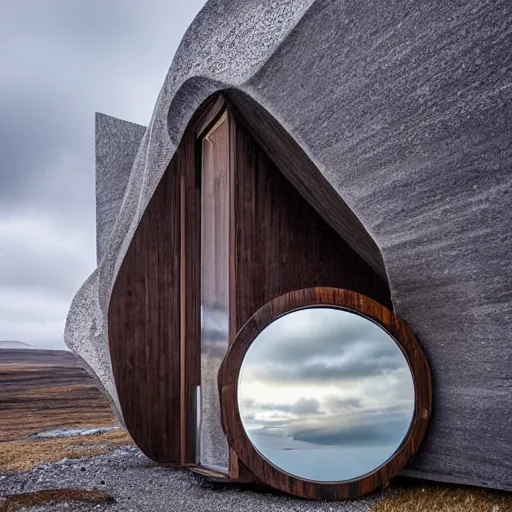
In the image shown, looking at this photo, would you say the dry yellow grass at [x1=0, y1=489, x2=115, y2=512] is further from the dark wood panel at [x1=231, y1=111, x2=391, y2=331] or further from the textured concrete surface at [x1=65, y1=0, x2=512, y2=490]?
the textured concrete surface at [x1=65, y1=0, x2=512, y2=490]

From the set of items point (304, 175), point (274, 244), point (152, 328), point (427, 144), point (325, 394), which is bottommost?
point (325, 394)

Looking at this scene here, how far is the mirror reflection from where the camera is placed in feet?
13.6

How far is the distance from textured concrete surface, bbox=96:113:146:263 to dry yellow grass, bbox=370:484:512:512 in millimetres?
4551

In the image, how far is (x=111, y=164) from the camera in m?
7.50

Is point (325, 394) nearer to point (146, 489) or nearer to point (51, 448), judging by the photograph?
point (146, 489)

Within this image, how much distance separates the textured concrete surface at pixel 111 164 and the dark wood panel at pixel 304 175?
8.52 ft

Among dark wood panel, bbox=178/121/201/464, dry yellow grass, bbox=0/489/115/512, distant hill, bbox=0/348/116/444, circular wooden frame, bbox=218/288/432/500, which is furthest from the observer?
distant hill, bbox=0/348/116/444

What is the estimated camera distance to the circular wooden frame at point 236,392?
163 inches

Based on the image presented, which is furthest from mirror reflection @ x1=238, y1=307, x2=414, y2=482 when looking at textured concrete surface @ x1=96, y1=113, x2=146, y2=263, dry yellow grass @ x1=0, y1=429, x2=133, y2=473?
textured concrete surface @ x1=96, y1=113, x2=146, y2=263

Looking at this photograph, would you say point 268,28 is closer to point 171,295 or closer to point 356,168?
point 356,168

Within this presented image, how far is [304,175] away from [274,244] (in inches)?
24.3

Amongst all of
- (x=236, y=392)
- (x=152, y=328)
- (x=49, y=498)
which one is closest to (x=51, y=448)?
(x=152, y=328)

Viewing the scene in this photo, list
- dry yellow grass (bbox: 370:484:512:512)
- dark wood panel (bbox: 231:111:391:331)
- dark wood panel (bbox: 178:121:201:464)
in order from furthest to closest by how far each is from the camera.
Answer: dark wood panel (bbox: 178:121:201:464), dark wood panel (bbox: 231:111:391:331), dry yellow grass (bbox: 370:484:512:512)

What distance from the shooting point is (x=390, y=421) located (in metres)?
4.25
